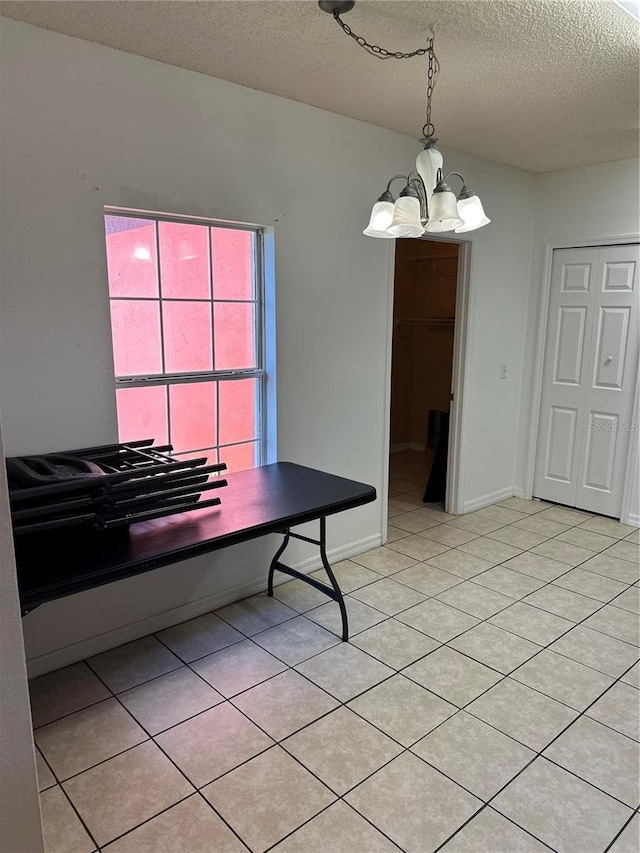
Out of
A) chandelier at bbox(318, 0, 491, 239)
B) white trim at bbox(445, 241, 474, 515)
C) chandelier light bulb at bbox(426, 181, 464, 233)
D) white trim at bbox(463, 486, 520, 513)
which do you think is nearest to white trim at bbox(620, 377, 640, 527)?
white trim at bbox(463, 486, 520, 513)

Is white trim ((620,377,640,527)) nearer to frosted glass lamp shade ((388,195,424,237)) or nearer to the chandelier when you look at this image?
the chandelier

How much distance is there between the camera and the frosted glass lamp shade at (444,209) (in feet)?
6.53

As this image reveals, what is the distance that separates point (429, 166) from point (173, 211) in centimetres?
114

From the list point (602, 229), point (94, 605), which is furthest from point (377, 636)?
point (602, 229)

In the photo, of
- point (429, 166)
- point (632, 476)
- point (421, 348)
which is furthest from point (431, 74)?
point (421, 348)

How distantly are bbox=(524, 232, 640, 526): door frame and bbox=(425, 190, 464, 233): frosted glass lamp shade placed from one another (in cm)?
264

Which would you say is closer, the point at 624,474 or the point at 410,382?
the point at 624,474

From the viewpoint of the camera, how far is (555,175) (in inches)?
170

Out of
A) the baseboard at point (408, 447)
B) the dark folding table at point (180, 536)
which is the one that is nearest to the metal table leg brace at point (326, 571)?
the dark folding table at point (180, 536)

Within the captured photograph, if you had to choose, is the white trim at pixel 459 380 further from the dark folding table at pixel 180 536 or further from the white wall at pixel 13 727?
the white wall at pixel 13 727

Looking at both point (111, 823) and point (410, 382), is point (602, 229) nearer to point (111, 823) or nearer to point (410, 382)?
point (410, 382)

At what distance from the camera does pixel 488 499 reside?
4.64 metres

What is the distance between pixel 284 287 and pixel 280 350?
1.08 feet

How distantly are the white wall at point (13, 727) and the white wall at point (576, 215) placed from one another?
4.13 m
